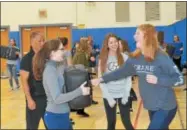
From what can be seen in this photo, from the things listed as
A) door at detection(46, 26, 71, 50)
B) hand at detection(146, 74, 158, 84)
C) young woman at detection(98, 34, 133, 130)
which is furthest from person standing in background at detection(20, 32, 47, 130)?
door at detection(46, 26, 71, 50)

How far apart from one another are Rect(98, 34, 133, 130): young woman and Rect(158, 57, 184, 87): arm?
1.23 m

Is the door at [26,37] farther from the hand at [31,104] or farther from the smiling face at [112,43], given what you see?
the hand at [31,104]

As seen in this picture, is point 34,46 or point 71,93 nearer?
point 71,93

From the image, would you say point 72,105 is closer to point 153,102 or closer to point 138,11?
point 153,102

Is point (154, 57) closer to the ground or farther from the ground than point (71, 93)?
farther from the ground

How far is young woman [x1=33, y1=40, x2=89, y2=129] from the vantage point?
2.86 meters

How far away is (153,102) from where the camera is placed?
10.2ft

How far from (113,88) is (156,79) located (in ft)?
4.40

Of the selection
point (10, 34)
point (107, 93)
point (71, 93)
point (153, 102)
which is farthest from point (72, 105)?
point (10, 34)

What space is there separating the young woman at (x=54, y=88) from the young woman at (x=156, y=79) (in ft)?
2.10

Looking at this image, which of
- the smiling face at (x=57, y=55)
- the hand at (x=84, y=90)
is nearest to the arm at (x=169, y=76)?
the hand at (x=84, y=90)

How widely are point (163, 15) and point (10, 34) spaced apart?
816 centimetres

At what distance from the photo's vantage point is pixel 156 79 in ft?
9.75

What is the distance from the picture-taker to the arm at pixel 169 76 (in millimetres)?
2980
